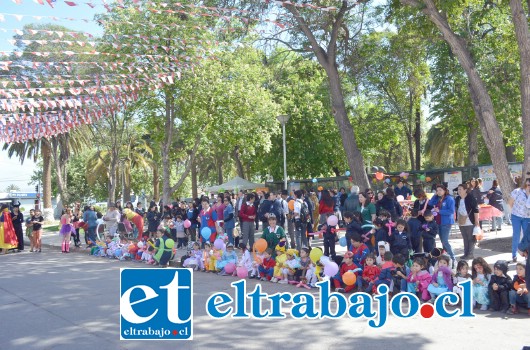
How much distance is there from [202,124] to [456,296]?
16.9m

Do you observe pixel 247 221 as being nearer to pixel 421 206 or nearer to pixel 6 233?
pixel 421 206

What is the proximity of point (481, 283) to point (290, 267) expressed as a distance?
3774 millimetres

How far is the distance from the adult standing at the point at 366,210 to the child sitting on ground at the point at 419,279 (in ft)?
9.59

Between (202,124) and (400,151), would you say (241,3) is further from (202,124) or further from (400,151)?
(400,151)

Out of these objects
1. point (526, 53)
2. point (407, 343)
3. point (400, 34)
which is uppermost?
point (400, 34)

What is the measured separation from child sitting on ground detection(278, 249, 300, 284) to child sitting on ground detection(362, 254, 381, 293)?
155 cm

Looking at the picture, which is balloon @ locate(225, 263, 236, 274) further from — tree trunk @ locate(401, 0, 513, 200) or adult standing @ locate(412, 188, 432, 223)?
tree trunk @ locate(401, 0, 513, 200)

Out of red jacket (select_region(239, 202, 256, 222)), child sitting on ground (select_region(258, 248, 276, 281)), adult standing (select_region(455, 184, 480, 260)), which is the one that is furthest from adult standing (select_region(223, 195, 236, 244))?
adult standing (select_region(455, 184, 480, 260))

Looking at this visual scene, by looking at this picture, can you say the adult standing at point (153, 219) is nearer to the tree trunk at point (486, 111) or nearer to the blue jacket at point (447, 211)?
the blue jacket at point (447, 211)

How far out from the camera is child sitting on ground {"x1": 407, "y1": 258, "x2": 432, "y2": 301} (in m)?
8.54

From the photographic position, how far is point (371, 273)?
30.7 feet

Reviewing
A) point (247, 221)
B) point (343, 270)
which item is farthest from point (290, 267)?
point (247, 221)

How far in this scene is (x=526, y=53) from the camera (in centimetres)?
1172

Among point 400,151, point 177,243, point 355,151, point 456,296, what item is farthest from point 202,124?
point 400,151
